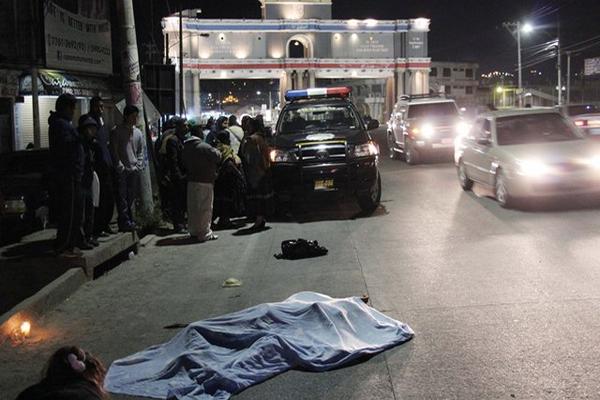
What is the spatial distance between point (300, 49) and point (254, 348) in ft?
220

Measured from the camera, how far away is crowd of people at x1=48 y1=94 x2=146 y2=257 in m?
8.12

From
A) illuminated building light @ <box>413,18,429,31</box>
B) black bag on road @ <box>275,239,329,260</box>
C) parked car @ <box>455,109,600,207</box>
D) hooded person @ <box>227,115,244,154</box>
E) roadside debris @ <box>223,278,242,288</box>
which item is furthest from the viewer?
illuminated building light @ <box>413,18,429,31</box>

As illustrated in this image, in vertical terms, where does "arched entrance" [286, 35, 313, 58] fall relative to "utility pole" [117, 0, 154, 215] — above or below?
above

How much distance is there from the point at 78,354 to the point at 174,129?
30.1 ft

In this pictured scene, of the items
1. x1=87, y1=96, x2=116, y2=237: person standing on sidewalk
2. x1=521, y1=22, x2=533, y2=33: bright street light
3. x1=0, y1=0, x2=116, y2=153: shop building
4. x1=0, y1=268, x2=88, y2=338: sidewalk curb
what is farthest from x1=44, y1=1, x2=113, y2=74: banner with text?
x1=521, y1=22, x2=533, y2=33: bright street light

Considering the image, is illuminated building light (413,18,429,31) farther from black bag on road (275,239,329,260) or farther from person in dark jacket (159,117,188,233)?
black bag on road (275,239,329,260)

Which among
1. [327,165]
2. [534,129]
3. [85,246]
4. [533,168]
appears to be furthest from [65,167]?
[534,129]

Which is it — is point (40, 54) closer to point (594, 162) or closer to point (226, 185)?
point (226, 185)

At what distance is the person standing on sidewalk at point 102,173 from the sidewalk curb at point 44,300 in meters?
1.75

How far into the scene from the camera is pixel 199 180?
1067 centimetres

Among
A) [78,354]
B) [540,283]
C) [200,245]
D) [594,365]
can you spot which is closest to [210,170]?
[200,245]

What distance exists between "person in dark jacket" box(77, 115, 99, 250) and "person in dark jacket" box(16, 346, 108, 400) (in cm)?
597

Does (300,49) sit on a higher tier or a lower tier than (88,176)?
higher

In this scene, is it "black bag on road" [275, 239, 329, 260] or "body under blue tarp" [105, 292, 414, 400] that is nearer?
"body under blue tarp" [105, 292, 414, 400]
